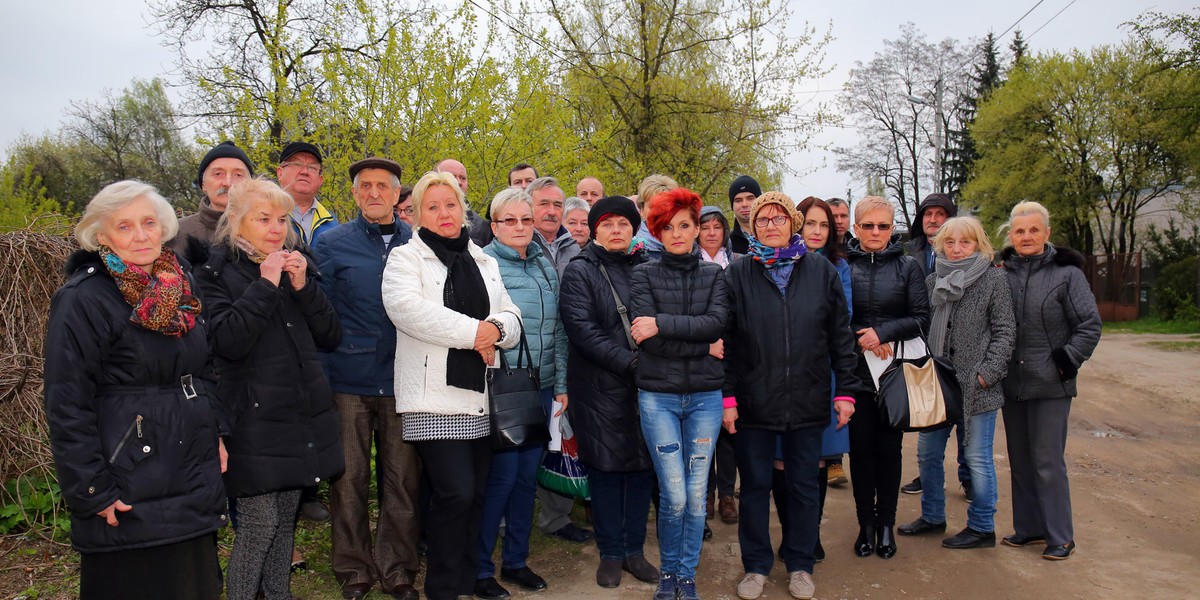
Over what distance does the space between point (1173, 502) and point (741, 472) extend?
13.0ft

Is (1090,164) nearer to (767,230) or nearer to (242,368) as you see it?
(767,230)

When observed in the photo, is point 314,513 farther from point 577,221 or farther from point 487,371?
point 577,221

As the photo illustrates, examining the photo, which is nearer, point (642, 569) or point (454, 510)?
point (454, 510)

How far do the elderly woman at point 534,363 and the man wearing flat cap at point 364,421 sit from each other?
0.44 metres

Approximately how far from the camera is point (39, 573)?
4449mm

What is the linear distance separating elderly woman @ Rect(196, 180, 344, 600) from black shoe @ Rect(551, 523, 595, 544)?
2086mm

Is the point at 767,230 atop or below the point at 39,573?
atop

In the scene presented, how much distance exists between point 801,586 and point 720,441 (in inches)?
63.3

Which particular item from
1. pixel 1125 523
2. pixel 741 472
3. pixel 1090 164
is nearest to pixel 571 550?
pixel 741 472

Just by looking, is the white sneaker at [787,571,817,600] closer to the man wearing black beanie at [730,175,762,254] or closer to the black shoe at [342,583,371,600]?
the black shoe at [342,583,371,600]

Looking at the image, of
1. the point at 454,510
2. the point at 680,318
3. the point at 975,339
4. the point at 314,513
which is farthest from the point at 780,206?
the point at 314,513

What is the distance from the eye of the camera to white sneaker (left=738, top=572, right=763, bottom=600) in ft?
14.5

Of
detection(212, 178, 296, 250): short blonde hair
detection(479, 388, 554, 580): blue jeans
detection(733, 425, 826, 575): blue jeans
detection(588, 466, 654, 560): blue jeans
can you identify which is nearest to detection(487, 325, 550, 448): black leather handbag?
detection(479, 388, 554, 580): blue jeans

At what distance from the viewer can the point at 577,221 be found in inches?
231
